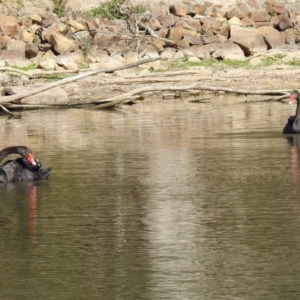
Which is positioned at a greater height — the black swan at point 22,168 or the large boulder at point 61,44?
the large boulder at point 61,44

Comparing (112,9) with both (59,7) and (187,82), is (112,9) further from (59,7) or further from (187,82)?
(187,82)

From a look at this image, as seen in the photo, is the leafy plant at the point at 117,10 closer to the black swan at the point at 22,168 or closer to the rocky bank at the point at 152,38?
the rocky bank at the point at 152,38

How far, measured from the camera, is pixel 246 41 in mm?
37062

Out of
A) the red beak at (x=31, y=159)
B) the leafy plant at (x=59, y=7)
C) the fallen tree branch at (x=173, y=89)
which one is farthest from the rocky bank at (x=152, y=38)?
the red beak at (x=31, y=159)

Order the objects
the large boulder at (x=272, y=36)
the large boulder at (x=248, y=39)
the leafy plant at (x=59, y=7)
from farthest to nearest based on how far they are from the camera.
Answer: the leafy plant at (x=59, y=7) < the large boulder at (x=272, y=36) < the large boulder at (x=248, y=39)

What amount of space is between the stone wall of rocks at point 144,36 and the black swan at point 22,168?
56.3 feet

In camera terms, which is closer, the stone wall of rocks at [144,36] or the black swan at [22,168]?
the black swan at [22,168]

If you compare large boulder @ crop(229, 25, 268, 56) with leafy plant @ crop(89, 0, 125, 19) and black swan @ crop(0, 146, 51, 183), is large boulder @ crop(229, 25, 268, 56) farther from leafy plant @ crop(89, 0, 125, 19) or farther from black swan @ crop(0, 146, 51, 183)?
black swan @ crop(0, 146, 51, 183)

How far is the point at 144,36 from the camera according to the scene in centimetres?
3703

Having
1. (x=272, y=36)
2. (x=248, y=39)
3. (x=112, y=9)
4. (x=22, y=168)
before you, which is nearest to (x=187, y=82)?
(x=248, y=39)

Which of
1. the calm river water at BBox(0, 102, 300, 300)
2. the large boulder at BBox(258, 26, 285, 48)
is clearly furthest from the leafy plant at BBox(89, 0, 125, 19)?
the calm river water at BBox(0, 102, 300, 300)

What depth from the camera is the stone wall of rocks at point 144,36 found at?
3528cm

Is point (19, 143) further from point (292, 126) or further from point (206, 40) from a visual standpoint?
point (206, 40)

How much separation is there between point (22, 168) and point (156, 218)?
11.0 ft
